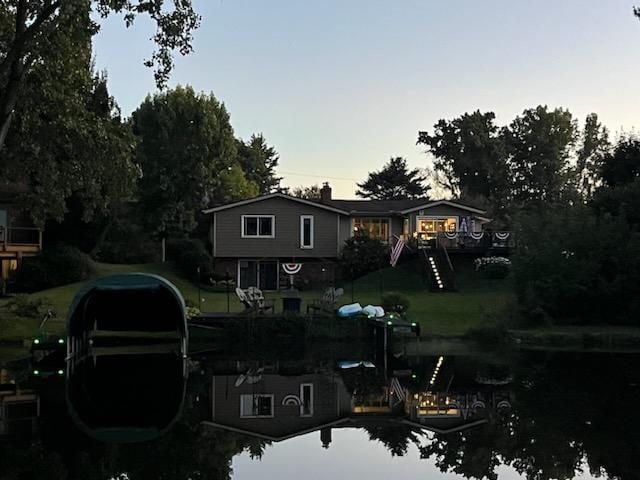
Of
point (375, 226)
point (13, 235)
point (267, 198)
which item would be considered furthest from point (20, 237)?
point (375, 226)

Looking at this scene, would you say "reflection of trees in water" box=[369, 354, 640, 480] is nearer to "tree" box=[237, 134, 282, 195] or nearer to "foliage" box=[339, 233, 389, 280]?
"foliage" box=[339, 233, 389, 280]

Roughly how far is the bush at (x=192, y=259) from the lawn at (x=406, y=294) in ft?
1.79

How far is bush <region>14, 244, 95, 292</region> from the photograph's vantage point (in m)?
40.0

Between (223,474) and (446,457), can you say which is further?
(446,457)

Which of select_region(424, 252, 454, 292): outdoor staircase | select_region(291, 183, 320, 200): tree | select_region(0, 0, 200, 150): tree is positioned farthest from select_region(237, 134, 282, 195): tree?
select_region(0, 0, 200, 150): tree

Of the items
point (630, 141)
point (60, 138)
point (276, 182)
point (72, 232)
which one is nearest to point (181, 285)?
point (72, 232)

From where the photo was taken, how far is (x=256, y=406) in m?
16.3

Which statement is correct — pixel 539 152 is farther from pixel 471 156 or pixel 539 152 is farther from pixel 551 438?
pixel 551 438

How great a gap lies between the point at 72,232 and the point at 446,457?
1438 inches

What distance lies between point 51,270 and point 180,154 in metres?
22.5

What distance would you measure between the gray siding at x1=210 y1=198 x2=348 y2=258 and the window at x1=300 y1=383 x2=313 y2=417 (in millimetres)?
27720

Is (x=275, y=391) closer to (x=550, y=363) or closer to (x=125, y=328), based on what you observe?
(x=550, y=363)

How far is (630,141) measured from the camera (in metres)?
40.1

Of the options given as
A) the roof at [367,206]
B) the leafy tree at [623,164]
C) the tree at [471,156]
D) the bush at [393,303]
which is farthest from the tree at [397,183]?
the bush at [393,303]
